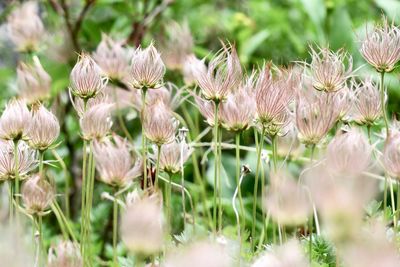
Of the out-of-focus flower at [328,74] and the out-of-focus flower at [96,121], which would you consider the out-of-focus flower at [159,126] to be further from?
the out-of-focus flower at [328,74]

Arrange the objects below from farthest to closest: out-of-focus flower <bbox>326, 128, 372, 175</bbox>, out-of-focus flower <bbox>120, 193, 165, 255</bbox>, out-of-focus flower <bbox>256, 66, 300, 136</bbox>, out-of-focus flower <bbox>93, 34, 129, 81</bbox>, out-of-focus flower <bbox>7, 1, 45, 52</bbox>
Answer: out-of-focus flower <bbox>7, 1, 45, 52</bbox>, out-of-focus flower <bbox>93, 34, 129, 81</bbox>, out-of-focus flower <bbox>256, 66, 300, 136</bbox>, out-of-focus flower <bbox>326, 128, 372, 175</bbox>, out-of-focus flower <bbox>120, 193, 165, 255</bbox>

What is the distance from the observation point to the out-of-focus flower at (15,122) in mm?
854

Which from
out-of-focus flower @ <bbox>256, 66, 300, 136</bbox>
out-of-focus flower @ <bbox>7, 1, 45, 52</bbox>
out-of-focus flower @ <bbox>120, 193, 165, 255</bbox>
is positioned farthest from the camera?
out-of-focus flower @ <bbox>7, 1, 45, 52</bbox>

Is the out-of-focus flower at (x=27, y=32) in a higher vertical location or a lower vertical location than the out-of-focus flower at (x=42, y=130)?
higher

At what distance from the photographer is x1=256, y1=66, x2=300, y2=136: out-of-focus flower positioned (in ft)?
2.78

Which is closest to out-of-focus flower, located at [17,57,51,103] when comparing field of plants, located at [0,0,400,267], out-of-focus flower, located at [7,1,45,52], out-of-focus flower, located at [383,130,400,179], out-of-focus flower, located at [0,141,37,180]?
field of plants, located at [0,0,400,267]

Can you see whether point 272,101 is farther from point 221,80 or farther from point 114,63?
point 114,63

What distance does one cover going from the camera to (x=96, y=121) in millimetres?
873

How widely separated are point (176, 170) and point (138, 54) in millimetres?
134

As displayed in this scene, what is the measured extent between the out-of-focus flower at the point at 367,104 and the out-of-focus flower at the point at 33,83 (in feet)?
1.57

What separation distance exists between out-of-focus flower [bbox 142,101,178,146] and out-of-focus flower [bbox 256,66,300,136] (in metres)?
0.09

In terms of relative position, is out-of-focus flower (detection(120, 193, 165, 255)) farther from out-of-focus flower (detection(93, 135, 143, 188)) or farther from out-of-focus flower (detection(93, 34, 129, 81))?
out-of-focus flower (detection(93, 34, 129, 81))

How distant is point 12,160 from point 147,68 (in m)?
0.17

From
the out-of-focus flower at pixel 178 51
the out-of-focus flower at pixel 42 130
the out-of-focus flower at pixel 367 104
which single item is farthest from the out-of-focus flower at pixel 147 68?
the out-of-focus flower at pixel 178 51
